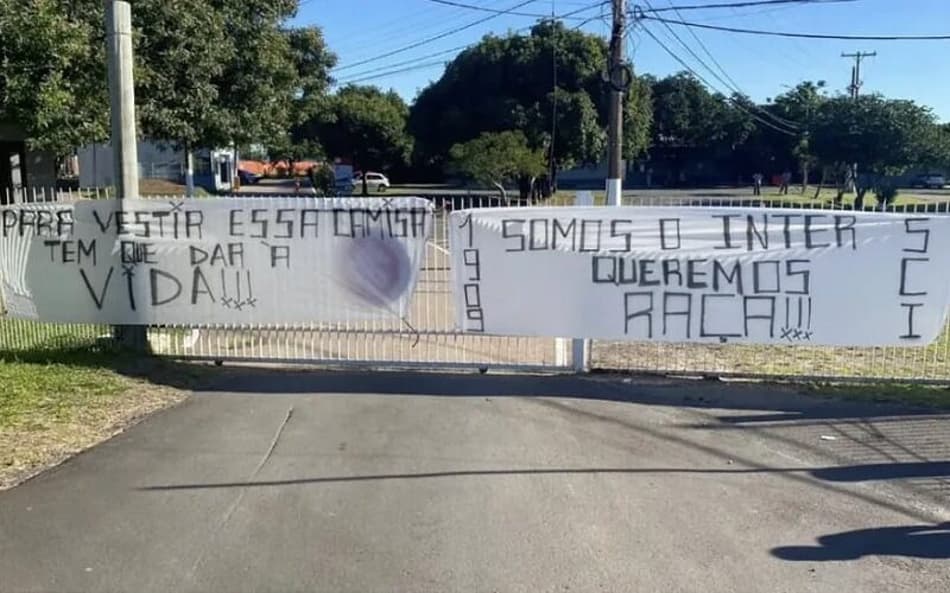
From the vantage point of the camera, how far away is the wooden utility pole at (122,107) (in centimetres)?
803

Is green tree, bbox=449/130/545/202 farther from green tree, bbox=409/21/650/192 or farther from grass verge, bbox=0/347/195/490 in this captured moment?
grass verge, bbox=0/347/195/490

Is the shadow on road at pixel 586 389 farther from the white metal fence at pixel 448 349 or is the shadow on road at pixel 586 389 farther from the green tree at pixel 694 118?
the green tree at pixel 694 118

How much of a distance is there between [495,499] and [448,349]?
4405 millimetres

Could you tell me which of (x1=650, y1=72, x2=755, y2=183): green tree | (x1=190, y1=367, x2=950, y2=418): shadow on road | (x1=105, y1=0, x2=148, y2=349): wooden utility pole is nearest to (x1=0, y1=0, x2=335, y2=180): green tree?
(x1=105, y1=0, x2=148, y2=349): wooden utility pole

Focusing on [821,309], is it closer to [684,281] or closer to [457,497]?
[684,281]

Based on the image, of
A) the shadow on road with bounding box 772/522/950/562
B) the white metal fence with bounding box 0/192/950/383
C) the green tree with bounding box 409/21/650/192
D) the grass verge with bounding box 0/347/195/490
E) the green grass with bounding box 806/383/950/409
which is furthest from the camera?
the green tree with bounding box 409/21/650/192

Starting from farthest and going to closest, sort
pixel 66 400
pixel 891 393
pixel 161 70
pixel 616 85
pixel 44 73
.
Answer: pixel 161 70, pixel 616 85, pixel 44 73, pixel 891 393, pixel 66 400

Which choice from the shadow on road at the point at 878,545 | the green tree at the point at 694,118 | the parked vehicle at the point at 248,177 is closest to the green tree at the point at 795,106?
the green tree at the point at 694,118

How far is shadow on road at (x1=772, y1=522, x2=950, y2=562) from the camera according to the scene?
4078 millimetres

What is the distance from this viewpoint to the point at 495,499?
15.6 feet

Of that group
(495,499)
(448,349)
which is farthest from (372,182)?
(495,499)

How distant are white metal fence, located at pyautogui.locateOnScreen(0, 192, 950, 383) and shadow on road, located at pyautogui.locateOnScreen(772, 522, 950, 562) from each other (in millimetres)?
3310

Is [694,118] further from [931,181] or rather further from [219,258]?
[219,258]

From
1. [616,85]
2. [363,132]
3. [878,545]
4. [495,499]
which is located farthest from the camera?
→ [363,132]
